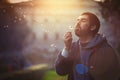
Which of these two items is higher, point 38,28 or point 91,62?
point 38,28

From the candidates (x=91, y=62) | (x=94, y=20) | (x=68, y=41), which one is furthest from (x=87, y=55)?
(x=94, y=20)

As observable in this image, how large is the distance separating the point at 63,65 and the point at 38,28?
38cm

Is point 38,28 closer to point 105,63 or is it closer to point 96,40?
point 96,40

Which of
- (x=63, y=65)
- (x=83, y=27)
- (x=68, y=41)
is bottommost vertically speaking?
(x=63, y=65)

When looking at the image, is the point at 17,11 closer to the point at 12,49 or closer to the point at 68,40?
the point at 12,49

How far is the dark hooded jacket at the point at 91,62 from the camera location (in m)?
2.61

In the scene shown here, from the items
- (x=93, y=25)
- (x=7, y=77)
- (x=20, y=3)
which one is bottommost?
(x=7, y=77)

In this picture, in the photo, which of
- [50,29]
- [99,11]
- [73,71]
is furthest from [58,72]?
[99,11]

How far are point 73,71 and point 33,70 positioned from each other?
33 cm

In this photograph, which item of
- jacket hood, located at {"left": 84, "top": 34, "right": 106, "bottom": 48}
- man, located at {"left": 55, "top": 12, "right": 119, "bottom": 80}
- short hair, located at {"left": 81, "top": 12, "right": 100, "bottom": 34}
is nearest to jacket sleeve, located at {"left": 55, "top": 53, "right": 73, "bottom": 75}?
man, located at {"left": 55, "top": 12, "right": 119, "bottom": 80}

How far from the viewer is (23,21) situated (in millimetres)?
2723

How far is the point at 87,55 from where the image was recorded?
2605mm

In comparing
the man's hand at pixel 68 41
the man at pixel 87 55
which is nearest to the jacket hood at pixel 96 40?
the man at pixel 87 55

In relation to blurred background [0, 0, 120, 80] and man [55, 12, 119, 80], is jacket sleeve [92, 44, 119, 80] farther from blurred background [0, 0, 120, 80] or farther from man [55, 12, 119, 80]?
blurred background [0, 0, 120, 80]
